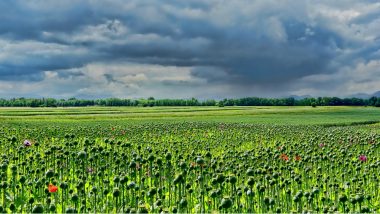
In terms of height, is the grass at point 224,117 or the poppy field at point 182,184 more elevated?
the poppy field at point 182,184

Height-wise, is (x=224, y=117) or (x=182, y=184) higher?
(x=182, y=184)

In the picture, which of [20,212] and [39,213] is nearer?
[39,213]

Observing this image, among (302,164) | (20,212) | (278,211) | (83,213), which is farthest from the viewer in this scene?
(302,164)

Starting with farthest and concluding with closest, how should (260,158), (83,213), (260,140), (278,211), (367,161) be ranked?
(260,140) < (367,161) < (260,158) < (83,213) < (278,211)

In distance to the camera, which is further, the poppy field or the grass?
the grass

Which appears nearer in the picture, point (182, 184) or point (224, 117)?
point (182, 184)

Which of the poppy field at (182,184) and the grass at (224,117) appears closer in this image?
the poppy field at (182,184)

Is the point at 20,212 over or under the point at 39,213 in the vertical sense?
under

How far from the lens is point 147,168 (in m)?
15.2

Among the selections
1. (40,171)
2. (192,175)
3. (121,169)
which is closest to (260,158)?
(192,175)

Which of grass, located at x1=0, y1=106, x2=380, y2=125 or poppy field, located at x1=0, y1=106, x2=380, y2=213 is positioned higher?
poppy field, located at x1=0, y1=106, x2=380, y2=213

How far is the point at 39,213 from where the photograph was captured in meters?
7.95

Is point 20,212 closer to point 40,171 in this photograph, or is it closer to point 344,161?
point 40,171

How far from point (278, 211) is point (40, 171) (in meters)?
8.68
